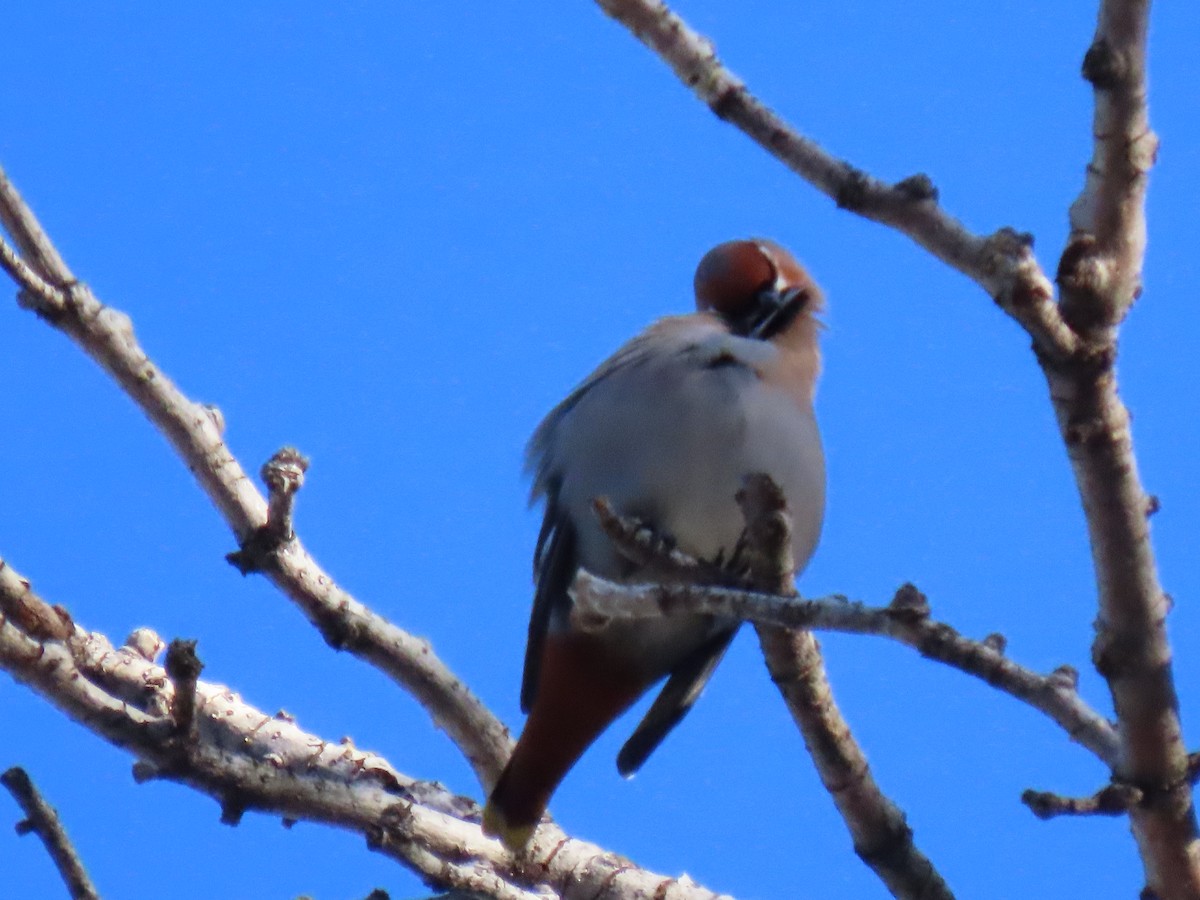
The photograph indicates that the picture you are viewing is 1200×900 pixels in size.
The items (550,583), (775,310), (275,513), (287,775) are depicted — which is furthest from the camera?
(775,310)

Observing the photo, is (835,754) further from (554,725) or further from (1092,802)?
(554,725)

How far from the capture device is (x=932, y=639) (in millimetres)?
2072

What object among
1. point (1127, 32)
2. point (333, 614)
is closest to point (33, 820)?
point (333, 614)

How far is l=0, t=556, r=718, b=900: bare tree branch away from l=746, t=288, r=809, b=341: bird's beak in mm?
1468

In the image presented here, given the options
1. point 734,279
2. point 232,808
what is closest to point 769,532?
point 232,808

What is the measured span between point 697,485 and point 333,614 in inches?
38.6

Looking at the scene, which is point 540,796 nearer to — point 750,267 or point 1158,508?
point 750,267

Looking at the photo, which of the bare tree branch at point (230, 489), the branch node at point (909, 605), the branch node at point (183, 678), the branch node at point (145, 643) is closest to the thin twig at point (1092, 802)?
the branch node at point (909, 605)

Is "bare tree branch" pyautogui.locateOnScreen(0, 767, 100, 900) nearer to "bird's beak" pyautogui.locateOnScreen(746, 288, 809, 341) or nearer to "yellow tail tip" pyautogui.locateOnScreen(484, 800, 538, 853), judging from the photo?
"yellow tail tip" pyautogui.locateOnScreen(484, 800, 538, 853)

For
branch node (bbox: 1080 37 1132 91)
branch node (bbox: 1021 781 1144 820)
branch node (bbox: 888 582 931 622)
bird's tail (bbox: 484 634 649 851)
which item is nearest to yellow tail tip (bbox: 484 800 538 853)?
bird's tail (bbox: 484 634 649 851)

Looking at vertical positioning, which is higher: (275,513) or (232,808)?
(275,513)

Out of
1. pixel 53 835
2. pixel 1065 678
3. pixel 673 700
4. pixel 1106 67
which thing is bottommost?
pixel 53 835

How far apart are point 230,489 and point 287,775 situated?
0.81m

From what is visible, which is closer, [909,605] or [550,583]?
[909,605]
